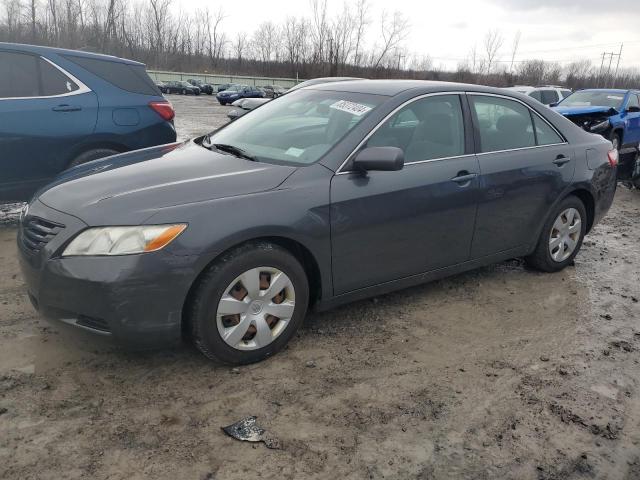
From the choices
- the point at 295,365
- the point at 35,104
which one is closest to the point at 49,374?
the point at 295,365

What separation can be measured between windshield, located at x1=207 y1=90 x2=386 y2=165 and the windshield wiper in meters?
0.03

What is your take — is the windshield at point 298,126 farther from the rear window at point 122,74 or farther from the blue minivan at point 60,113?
the rear window at point 122,74

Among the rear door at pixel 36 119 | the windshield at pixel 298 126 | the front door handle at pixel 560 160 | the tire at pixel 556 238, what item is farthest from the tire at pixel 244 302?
the rear door at pixel 36 119

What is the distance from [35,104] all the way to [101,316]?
3403mm

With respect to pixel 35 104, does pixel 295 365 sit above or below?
below

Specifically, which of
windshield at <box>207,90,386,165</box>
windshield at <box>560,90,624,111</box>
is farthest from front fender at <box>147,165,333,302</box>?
windshield at <box>560,90,624,111</box>

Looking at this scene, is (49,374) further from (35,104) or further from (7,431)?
(35,104)

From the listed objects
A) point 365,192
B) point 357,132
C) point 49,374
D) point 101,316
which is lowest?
point 49,374

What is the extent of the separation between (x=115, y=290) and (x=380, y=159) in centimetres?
165

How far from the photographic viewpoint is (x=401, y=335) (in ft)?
11.8

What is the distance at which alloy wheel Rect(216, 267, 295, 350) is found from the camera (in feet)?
9.73

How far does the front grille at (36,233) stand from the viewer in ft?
9.37

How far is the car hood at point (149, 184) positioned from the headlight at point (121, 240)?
5cm

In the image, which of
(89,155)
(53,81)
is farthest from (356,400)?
(53,81)
